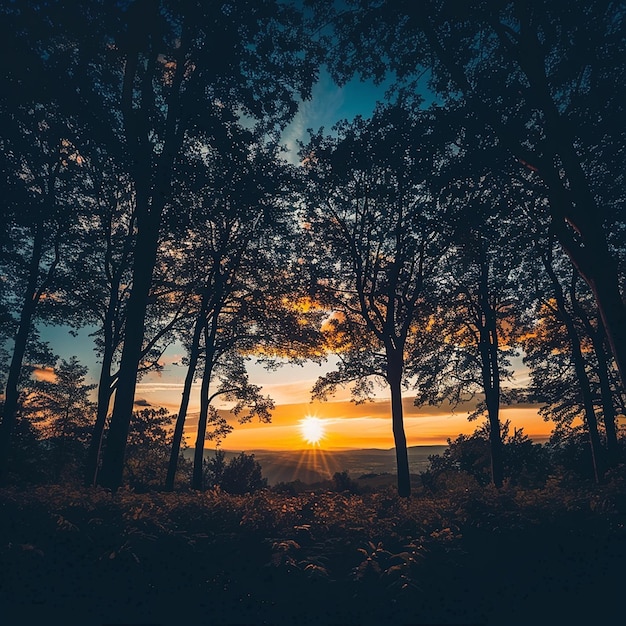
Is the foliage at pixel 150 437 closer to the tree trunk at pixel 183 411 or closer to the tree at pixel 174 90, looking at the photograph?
the tree trunk at pixel 183 411

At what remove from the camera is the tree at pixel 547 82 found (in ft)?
30.1

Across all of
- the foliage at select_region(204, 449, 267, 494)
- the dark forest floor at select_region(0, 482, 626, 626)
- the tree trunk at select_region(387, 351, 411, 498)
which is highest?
the tree trunk at select_region(387, 351, 411, 498)

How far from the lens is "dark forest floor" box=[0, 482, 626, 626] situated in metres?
4.62

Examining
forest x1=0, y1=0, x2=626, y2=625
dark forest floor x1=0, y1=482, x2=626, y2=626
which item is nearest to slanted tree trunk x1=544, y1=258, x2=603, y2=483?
forest x1=0, y1=0, x2=626, y2=625

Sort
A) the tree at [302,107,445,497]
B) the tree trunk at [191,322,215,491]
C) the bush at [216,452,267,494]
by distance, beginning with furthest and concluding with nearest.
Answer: the bush at [216,452,267,494] → the tree trunk at [191,322,215,491] → the tree at [302,107,445,497]

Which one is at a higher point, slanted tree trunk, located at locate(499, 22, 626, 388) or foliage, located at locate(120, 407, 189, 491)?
slanted tree trunk, located at locate(499, 22, 626, 388)

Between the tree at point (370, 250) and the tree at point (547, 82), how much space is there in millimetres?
2429

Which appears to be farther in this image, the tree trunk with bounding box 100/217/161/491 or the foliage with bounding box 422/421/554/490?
the foliage with bounding box 422/421/554/490

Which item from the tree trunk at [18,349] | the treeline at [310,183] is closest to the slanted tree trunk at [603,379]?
the treeline at [310,183]

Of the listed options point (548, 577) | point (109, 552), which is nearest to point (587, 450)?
point (548, 577)

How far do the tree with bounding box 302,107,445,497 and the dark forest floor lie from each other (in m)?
9.76

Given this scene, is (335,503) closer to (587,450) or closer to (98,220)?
(98,220)

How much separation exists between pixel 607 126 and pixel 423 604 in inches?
417

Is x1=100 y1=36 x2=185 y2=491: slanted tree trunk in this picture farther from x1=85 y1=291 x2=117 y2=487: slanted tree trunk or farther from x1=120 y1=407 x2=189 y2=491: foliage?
x1=120 y1=407 x2=189 y2=491: foliage
